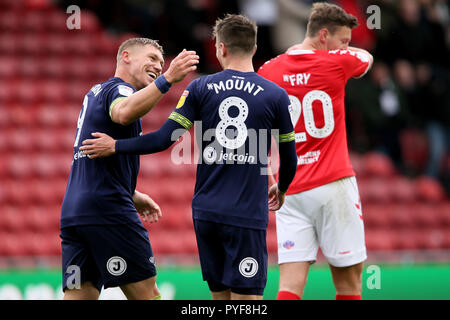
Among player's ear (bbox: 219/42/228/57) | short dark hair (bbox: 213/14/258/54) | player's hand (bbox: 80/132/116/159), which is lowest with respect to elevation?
player's hand (bbox: 80/132/116/159)

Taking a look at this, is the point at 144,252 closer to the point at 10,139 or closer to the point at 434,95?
the point at 10,139

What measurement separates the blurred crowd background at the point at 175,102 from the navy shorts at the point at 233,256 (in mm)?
5327

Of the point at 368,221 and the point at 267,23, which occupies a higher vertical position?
the point at 267,23

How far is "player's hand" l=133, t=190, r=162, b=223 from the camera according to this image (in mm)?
4961

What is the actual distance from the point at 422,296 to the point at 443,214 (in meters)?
4.45

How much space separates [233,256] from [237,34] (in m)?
1.27

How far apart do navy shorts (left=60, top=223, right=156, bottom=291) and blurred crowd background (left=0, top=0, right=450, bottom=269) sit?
16.8 feet

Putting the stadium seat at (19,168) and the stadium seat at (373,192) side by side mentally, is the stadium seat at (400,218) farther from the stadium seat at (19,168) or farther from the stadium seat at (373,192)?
the stadium seat at (19,168)

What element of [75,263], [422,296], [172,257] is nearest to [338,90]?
[75,263]

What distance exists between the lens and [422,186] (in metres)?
11.7

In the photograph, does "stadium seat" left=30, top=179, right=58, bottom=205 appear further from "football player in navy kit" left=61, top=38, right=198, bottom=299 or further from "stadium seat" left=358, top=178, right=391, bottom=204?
"football player in navy kit" left=61, top=38, right=198, bottom=299

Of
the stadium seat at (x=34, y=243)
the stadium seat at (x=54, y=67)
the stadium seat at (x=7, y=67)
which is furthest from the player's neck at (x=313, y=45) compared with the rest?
the stadium seat at (x=54, y=67)

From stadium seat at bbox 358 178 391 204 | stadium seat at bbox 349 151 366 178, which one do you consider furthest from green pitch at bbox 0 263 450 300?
stadium seat at bbox 349 151 366 178

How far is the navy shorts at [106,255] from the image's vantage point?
→ 4.38 metres
